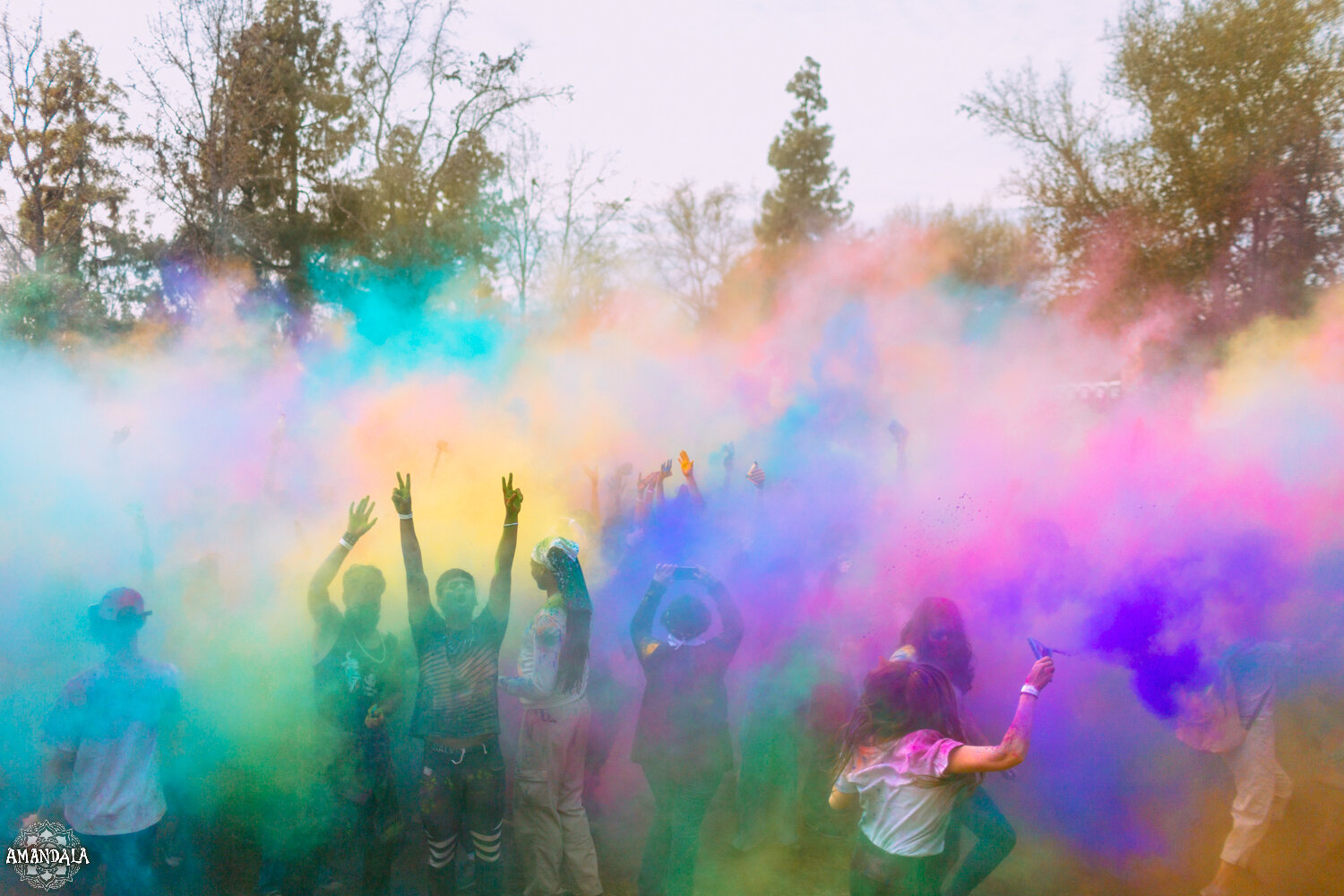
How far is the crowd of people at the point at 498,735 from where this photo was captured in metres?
3.60

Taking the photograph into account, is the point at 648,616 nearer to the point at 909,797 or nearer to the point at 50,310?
the point at 909,797

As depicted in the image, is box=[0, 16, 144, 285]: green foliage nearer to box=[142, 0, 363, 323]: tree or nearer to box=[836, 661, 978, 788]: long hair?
box=[142, 0, 363, 323]: tree

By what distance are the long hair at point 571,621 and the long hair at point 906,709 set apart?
4.88 ft

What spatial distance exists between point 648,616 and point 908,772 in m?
1.75

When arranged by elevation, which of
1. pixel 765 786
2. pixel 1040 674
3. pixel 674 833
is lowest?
pixel 765 786

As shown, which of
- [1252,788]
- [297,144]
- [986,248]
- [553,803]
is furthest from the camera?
[986,248]

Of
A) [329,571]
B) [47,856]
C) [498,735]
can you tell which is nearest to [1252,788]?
[498,735]

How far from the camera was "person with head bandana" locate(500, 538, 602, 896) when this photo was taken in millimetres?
4031

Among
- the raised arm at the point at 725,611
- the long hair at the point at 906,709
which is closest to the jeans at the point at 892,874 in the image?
the long hair at the point at 906,709

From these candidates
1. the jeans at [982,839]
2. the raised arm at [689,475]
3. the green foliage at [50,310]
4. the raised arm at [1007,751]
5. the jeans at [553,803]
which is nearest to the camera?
the raised arm at [1007,751]

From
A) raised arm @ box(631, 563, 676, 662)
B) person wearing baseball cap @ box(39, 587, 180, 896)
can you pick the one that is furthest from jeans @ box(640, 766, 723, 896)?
person wearing baseball cap @ box(39, 587, 180, 896)

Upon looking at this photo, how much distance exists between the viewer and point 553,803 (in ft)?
13.4

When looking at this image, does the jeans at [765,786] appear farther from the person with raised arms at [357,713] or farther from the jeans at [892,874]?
the person with raised arms at [357,713]

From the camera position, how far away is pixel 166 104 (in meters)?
12.6
